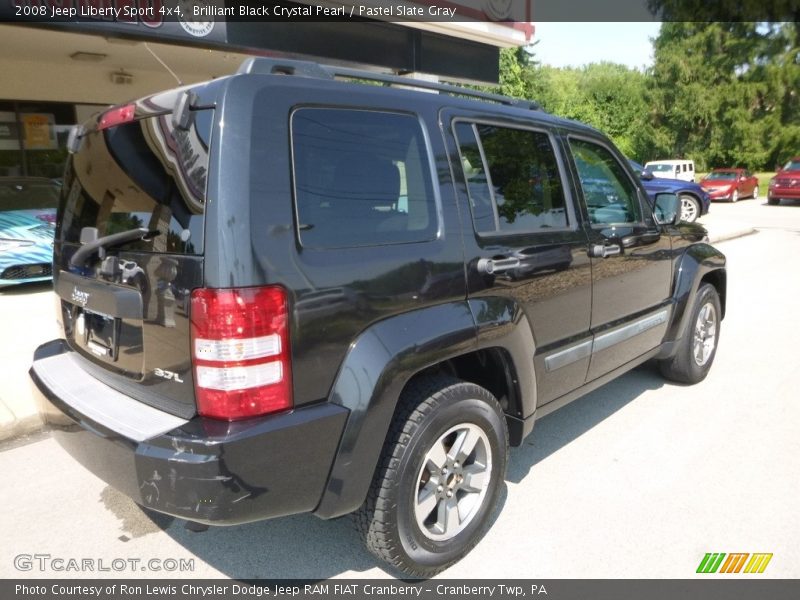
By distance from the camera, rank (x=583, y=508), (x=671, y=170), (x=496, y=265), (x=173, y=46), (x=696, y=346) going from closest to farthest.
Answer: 1. (x=496, y=265)
2. (x=583, y=508)
3. (x=696, y=346)
4. (x=173, y=46)
5. (x=671, y=170)

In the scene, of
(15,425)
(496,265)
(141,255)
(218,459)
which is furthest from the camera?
(15,425)

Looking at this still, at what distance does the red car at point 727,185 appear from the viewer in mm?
24156

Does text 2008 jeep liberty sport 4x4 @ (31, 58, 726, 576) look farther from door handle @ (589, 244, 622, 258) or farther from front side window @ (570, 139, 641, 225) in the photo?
front side window @ (570, 139, 641, 225)

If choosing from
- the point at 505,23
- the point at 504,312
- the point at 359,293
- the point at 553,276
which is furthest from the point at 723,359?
the point at 505,23

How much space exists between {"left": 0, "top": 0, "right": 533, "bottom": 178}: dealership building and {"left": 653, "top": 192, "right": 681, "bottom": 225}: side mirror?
622 centimetres

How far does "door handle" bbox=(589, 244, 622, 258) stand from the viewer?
3.28 metres

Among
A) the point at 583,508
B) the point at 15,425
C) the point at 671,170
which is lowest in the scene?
the point at 583,508

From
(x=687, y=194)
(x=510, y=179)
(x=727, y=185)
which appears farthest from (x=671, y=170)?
(x=510, y=179)

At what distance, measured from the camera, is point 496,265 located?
2645 mm

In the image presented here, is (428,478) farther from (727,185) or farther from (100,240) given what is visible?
(727,185)

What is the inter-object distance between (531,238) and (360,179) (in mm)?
1021

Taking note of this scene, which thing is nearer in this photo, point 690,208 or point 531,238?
point 531,238

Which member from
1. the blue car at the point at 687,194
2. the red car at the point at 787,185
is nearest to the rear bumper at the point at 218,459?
the blue car at the point at 687,194

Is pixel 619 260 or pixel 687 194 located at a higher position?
pixel 687 194
